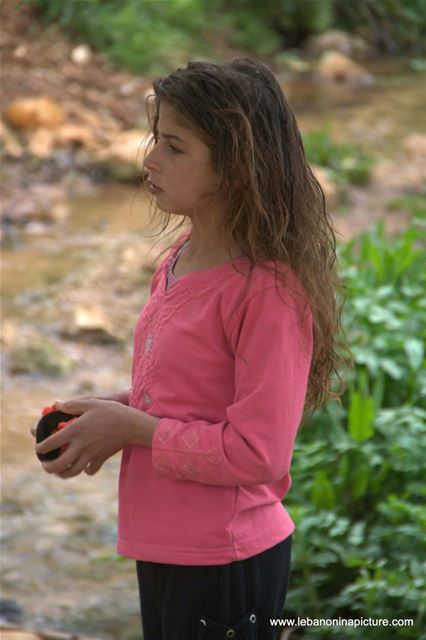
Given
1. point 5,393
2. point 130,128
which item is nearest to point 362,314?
point 5,393

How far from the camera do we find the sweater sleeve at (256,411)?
158cm

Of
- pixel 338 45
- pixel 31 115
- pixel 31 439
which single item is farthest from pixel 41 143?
pixel 338 45

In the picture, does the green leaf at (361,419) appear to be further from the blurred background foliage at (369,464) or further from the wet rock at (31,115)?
the wet rock at (31,115)

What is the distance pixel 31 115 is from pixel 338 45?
7574 mm

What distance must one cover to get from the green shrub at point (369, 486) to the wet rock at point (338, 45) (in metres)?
11.7

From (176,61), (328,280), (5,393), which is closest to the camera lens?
(328,280)

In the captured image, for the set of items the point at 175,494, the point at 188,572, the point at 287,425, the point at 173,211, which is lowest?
the point at 188,572

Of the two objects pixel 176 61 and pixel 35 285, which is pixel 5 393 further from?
pixel 176 61

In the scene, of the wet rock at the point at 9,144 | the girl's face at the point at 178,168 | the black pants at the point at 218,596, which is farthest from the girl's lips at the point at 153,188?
the wet rock at the point at 9,144

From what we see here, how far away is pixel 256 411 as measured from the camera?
1577mm

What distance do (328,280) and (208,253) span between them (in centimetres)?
19

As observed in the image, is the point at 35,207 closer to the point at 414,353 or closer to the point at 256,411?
the point at 414,353

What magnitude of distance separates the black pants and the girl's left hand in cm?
21

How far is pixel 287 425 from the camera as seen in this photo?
160cm
